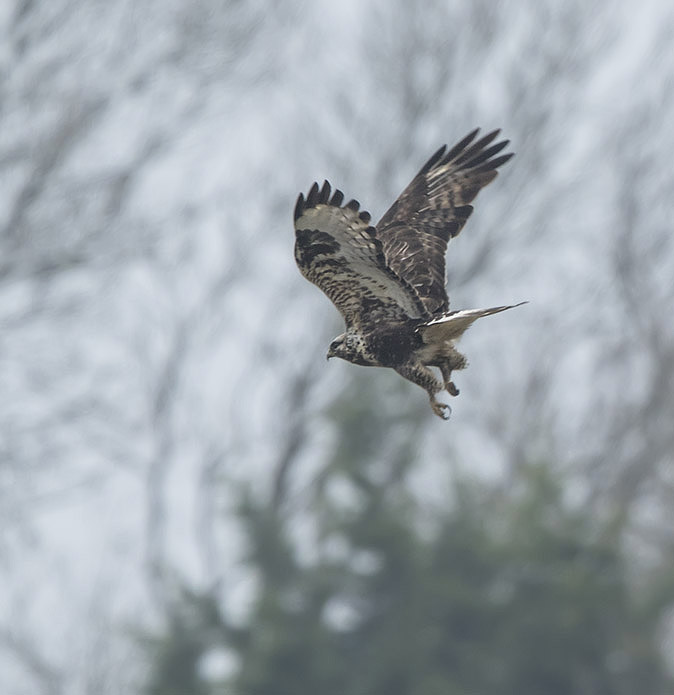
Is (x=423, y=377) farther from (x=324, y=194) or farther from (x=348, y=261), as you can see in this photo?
(x=324, y=194)

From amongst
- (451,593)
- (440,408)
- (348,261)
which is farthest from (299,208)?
(451,593)

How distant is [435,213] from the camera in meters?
10.4

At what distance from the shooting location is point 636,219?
1277 inches

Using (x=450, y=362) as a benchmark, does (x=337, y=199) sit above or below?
above

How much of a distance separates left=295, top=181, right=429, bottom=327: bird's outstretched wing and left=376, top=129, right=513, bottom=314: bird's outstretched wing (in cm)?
41

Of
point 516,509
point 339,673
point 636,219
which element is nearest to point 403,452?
point 516,509

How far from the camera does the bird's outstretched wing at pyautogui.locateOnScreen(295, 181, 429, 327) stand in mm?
8664

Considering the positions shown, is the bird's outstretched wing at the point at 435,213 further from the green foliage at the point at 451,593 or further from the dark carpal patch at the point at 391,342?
the green foliage at the point at 451,593

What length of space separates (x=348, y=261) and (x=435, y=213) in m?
1.69

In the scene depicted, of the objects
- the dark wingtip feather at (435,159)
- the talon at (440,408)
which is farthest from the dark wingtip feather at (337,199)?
the dark wingtip feather at (435,159)

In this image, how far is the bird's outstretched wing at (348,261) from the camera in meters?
8.66

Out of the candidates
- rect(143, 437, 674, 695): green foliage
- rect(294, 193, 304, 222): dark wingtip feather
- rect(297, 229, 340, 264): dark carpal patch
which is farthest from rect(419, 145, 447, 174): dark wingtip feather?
rect(143, 437, 674, 695): green foliage

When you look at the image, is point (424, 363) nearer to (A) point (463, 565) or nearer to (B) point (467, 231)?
(A) point (463, 565)

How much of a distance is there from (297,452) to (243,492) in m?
3.82
